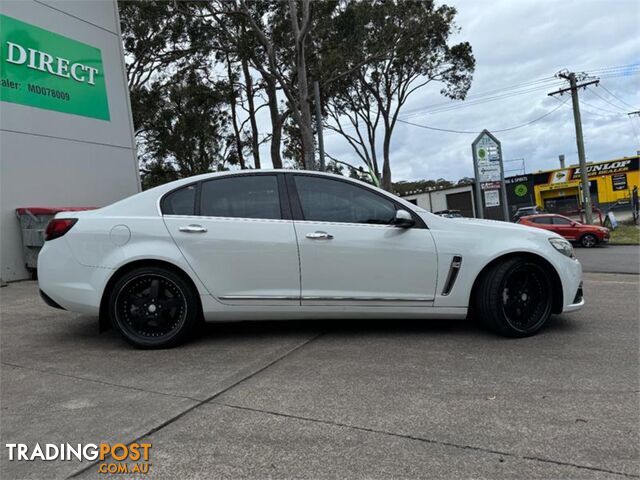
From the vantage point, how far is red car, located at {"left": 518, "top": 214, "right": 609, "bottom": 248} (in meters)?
20.1

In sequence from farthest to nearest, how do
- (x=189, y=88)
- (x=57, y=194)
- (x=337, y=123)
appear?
(x=337, y=123) < (x=189, y=88) < (x=57, y=194)

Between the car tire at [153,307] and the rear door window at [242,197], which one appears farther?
the rear door window at [242,197]

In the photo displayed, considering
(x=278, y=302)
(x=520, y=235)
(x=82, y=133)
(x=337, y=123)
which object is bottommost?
(x=278, y=302)

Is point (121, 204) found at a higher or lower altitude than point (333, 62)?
lower

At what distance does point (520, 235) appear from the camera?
4.32m

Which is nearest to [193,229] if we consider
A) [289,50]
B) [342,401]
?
[342,401]

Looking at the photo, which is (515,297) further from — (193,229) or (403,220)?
(193,229)

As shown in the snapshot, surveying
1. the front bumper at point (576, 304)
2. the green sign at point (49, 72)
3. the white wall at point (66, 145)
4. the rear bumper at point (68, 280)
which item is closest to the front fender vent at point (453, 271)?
the front bumper at point (576, 304)

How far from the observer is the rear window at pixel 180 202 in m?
4.34

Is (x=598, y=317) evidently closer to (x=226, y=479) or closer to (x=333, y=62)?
(x=226, y=479)

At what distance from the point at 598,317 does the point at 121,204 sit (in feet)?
15.8

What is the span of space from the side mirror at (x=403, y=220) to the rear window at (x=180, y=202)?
5.78 ft

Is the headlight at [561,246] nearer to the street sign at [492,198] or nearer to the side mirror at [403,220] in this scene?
the side mirror at [403,220]

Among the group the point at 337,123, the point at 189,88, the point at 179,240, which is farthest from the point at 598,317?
the point at 337,123
